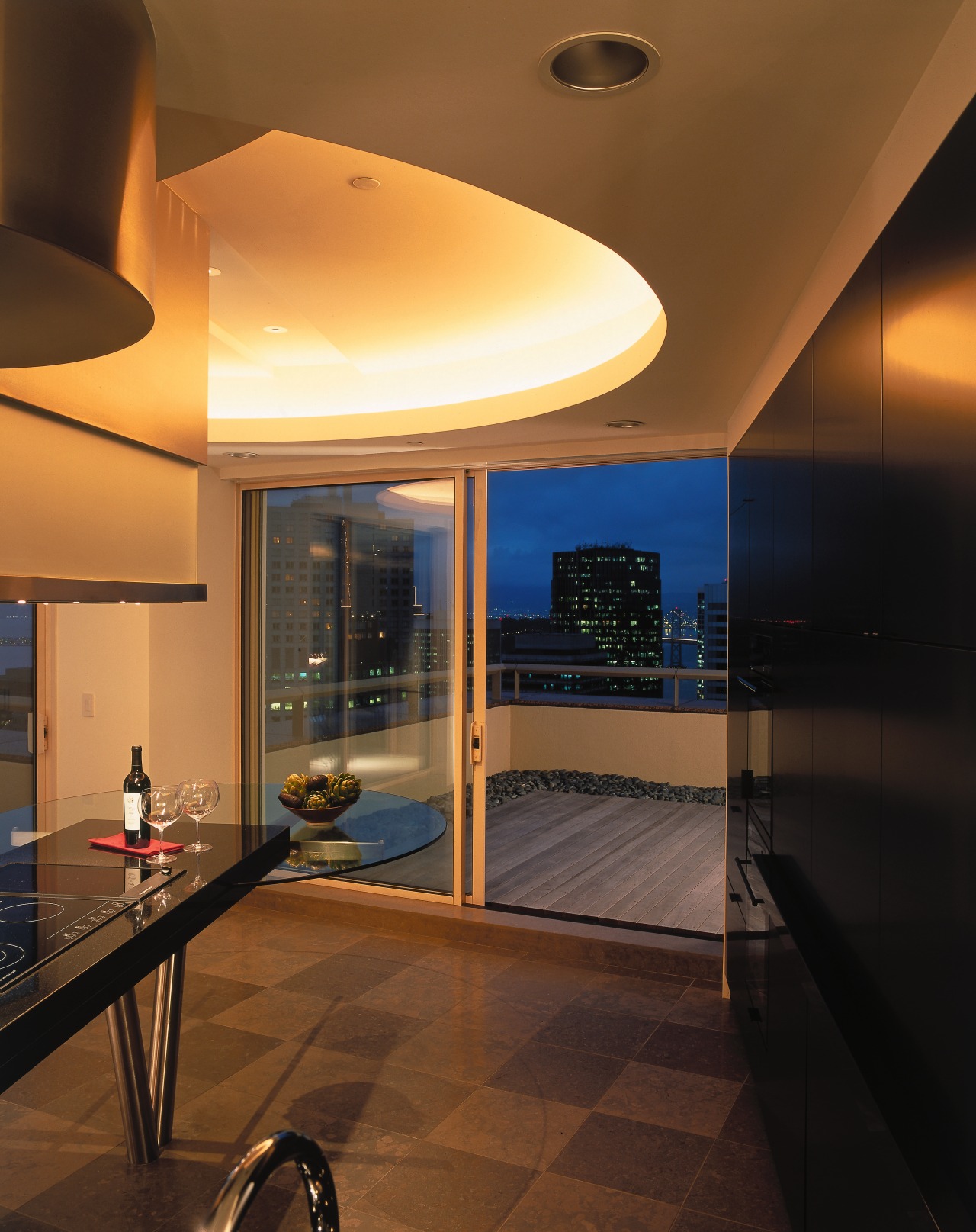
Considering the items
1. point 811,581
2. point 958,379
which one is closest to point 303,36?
point 958,379

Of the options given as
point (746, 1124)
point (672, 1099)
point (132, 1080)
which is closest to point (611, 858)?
point (672, 1099)

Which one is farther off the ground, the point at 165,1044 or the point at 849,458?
the point at 849,458

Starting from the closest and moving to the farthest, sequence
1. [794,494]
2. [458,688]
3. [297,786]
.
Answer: [794,494]
[297,786]
[458,688]

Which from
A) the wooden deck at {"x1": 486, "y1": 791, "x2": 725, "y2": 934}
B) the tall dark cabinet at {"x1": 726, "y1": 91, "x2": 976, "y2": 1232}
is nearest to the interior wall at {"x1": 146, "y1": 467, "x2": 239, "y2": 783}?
the wooden deck at {"x1": 486, "y1": 791, "x2": 725, "y2": 934}

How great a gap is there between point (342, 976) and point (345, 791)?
1.43 m

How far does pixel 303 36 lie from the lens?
131cm

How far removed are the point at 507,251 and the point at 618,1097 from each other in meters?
2.88

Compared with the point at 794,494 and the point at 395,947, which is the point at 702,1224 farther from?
the point at 395,947

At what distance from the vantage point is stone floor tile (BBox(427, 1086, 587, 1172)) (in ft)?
9.25

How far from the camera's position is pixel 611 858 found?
589 centimetres

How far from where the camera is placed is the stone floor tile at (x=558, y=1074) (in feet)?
10.4

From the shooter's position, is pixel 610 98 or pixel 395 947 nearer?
pixel 610 98

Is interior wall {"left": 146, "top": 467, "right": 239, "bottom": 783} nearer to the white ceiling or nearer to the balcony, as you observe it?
the balcony

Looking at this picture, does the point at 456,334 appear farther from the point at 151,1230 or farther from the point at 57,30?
the point at 151,1230
